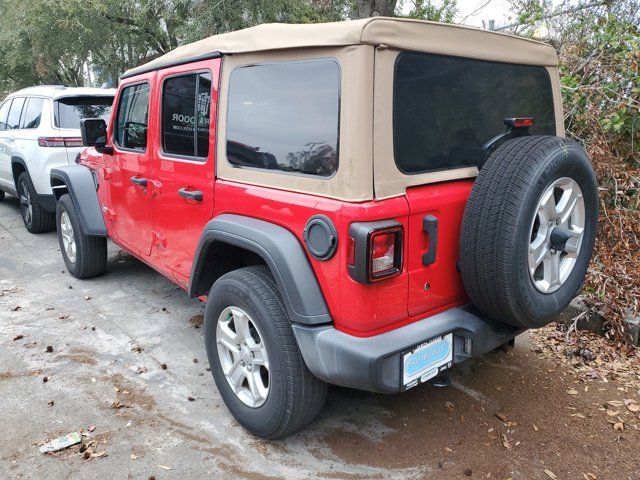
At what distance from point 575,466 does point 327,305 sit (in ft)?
5.11

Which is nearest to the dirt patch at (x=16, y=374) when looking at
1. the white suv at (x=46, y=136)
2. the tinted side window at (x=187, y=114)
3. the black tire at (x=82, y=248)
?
the black tire at (x=82, y=248)

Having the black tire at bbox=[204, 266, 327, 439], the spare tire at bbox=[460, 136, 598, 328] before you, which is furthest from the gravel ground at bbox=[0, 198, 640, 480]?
the spare tire at bbox=[460, 136, 598, 328]

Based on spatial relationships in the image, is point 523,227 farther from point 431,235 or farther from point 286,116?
point 286,116

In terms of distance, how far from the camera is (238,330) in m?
2.76

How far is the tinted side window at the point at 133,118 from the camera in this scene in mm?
3818

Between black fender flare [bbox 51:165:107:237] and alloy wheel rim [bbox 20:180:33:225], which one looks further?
alloy wheel rim [bbox 20:180:33:225]

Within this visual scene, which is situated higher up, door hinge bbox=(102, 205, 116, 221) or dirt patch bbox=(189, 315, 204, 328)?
door hinge bbox=(102, 205, 116, 221)

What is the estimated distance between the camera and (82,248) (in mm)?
5043

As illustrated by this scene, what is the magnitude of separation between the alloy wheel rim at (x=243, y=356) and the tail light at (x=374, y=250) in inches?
28.0

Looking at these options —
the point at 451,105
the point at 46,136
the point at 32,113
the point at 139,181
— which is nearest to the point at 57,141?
the point at 46,136

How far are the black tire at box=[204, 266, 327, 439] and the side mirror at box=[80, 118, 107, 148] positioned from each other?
2.39 meters

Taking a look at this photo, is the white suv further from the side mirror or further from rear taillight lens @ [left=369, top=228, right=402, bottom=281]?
rear taillight lens @ [left=369, top=228, right=402, bottom=281]

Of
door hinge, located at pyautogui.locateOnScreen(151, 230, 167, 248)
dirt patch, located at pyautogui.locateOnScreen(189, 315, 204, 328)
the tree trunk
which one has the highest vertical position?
the tree trunk

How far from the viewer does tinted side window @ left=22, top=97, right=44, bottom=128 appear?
650 centimetres
